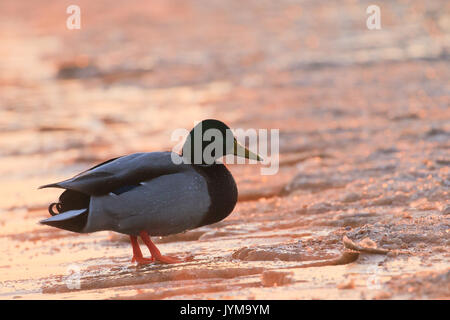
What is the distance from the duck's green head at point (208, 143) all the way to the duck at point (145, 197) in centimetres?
7

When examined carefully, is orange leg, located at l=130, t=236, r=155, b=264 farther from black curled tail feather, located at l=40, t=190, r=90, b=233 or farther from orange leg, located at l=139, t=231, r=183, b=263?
black curled tail feather, located at l=40, t=190, r=90, b=233

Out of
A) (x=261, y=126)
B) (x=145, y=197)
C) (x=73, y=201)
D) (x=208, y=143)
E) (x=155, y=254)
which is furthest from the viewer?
(x=261, y=126)

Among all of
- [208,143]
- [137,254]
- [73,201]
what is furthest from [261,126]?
[73,201]

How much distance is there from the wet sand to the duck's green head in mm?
635

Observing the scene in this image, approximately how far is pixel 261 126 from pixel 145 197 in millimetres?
6033

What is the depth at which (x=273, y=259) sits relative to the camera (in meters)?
4.99

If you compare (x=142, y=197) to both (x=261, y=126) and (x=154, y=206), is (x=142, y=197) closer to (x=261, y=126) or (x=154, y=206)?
(x=154, y=206)

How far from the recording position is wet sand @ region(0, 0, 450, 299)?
15.6 ft

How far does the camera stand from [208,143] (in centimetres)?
542

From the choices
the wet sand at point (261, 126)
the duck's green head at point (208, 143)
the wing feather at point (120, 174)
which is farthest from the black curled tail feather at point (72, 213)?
the duck's green head at point (208, 143)

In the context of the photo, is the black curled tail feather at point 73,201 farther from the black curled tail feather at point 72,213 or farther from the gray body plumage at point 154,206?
the gray body plumage at point 154,206

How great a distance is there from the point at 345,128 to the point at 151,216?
5.43 meters

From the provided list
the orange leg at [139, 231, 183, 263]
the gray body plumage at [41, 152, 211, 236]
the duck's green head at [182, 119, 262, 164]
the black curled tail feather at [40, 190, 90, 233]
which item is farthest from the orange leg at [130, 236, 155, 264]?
the duck's green head at [182, 119, 262, 164]
